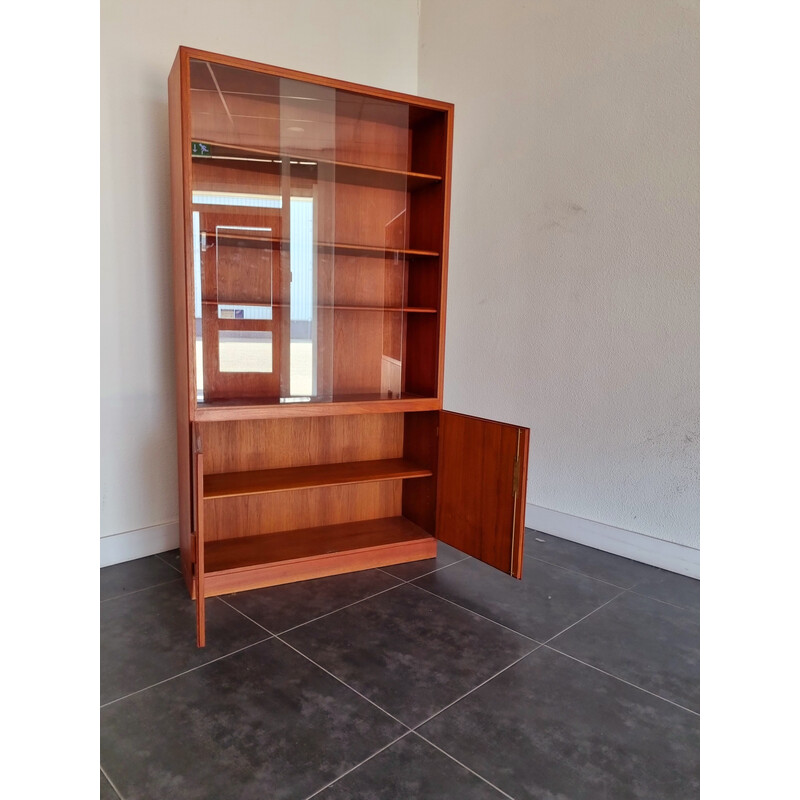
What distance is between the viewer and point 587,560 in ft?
9.36

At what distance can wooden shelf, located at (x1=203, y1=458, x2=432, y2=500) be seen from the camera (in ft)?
7.91

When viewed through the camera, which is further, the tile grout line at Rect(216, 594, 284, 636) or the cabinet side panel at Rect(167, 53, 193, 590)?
the cabinet side panel at Rect(167, 53, 193, 590)

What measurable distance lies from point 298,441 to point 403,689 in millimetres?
1317

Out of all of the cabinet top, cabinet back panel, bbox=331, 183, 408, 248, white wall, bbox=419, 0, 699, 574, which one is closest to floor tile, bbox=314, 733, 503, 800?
white wall, bbox=419, 0, 699, 574

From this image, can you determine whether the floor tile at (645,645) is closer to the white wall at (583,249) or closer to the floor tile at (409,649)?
the floor tile at (409,649)

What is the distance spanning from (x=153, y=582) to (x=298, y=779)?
4.29ft

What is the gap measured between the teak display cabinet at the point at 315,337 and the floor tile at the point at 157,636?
0.42 ft

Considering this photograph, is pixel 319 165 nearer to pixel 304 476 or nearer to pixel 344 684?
pixel 304 476

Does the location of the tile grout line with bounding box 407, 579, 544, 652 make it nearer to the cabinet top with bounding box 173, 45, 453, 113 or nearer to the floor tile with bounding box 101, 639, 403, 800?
the floor tile with bounding box 101, 639, 403, 800

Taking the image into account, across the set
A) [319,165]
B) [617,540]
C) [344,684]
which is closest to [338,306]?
[319,165]

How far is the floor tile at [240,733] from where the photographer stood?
1415 mm

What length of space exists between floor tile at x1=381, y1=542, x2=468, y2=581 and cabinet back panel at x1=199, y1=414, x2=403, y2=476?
545mm

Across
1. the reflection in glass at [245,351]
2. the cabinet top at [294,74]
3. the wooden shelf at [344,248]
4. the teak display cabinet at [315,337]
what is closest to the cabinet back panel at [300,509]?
the teak display cabinet at [315,337]
